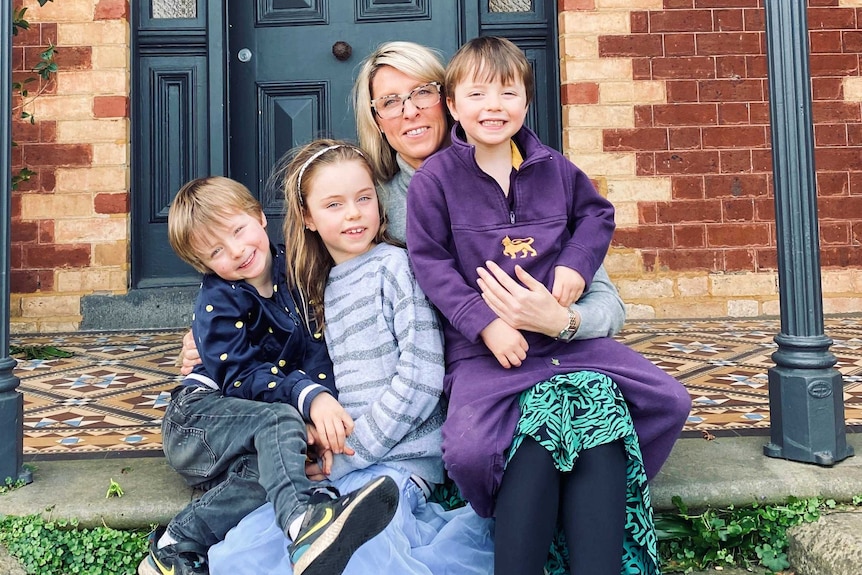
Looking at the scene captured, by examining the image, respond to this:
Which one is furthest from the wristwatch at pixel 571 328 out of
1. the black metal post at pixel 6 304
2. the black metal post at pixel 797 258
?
the black metal post at pixel 6 304

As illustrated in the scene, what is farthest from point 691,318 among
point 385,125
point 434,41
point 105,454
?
point 105,454

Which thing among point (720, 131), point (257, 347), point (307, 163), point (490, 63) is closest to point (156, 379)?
point (257, 347)

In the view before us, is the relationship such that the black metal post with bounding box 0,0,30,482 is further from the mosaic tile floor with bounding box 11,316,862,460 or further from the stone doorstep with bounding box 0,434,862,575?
the mosaic tile floor with bounding box 11,316,862,460

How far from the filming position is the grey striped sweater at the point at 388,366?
1600mm

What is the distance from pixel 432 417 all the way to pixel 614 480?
0.46m

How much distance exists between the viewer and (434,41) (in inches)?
167

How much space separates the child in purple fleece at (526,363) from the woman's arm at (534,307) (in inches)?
0.6

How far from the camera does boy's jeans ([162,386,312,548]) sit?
4.93 feet

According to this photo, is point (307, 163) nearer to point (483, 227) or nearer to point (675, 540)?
point (483, 227)

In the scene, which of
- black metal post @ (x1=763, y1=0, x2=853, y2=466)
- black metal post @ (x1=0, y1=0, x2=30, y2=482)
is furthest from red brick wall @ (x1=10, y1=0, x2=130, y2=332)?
black metal post @ (x1=763, y1=0, x2=853, y2=466)

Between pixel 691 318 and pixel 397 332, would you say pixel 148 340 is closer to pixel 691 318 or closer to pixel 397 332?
pixel 397 332

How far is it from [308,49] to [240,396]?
3.04 meters

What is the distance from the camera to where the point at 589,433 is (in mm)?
1412

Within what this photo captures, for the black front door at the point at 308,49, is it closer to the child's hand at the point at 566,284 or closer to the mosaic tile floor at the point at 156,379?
the mosaic tile floor at the point at 156,379
